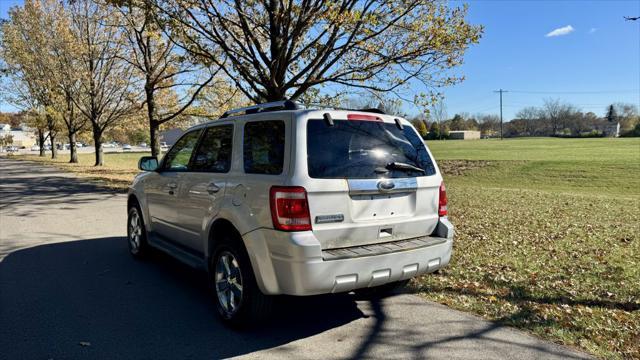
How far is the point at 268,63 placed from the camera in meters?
13.1

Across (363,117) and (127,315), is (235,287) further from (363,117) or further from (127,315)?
(363,117)

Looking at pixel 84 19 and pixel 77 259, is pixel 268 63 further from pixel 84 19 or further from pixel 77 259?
pixel 84 19

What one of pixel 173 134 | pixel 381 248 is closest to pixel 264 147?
pixel 381 248

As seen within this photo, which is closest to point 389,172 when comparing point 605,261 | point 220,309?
point 220,309

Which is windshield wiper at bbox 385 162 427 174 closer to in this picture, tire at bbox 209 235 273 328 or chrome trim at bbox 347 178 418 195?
chrome trim at bbox 347 178 418 195

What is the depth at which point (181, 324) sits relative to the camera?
4195 millimetres

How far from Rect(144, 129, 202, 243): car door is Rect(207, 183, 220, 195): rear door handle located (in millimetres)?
839

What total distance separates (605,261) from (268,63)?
9708 mm

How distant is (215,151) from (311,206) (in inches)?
63.2

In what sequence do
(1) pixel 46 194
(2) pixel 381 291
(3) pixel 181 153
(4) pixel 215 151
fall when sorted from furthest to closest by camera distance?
(1) pixel 46 194 → (3) pixel 181 153 → (2) pixel 381 291 → (4) pixel 215 151

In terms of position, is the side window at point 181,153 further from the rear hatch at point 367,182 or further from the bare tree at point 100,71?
the bare tree at point 100,71

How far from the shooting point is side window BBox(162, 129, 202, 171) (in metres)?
5.30

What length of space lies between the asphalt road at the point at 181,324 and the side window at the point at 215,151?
1.40 meters

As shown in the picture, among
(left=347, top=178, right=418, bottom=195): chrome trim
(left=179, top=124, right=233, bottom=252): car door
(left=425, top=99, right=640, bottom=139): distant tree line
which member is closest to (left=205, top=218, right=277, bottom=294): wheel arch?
(left=179, top=124, right=233, bottom=252): car door
